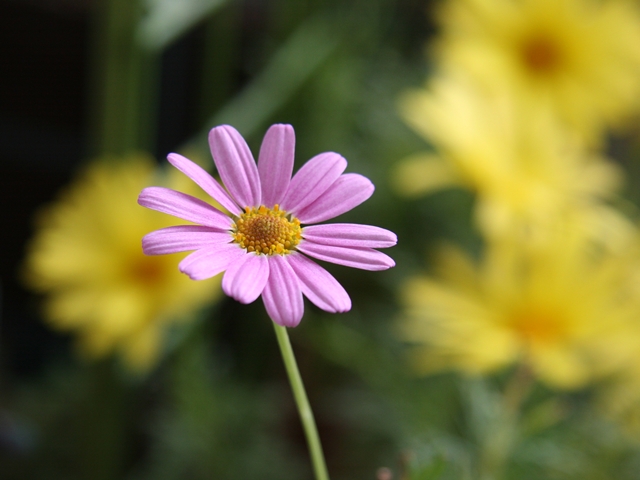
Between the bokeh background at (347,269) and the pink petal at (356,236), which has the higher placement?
the bokeh background at (347,269)

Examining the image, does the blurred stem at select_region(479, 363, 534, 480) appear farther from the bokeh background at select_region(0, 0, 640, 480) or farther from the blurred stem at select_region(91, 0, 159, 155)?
the blurred stem at select_region(91, 0, 159, 155)

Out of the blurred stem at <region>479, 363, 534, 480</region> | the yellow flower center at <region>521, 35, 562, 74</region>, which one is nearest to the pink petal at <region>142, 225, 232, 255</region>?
the blurred stem at <region>479, 363, 534, 480</region>

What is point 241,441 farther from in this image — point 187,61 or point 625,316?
point 187,61

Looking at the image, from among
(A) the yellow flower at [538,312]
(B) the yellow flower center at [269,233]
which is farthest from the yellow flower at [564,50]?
(B) the yellow flower center at [269,233]

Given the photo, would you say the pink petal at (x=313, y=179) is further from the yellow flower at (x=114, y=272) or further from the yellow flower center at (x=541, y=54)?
the yellow flower center at (x=541, y=54)

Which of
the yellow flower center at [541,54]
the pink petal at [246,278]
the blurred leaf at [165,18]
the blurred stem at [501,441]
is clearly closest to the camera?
the pink petal at [246,278]

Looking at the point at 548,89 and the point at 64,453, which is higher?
the point at 548,89

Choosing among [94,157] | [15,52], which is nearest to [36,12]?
[15,52]
